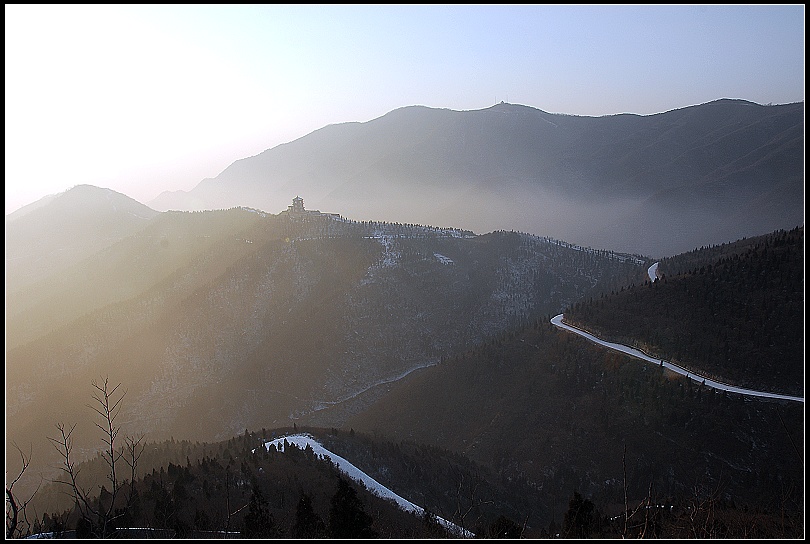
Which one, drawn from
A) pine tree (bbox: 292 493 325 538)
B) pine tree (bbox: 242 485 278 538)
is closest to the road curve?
pine tree (bbox: 292 493 325 538)

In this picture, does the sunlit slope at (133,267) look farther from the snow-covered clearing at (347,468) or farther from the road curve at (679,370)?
the road curve at (679,370)

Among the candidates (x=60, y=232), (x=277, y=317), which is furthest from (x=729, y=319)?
(x=60, y=232)

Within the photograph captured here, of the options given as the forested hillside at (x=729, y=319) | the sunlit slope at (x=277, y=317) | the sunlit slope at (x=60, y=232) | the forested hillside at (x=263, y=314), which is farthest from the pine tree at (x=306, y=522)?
the sunlit slope at (x=60, y=232)

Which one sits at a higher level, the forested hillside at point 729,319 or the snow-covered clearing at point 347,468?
the forested hillside at point 729,319

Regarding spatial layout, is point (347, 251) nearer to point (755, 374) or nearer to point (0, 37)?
point (755, 374)

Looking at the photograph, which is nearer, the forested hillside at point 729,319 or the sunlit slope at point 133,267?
the forested hillside at point 729,319

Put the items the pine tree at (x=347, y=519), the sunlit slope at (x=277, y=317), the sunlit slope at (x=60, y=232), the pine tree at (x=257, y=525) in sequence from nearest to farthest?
the pine tree at (x=347, y=519)
the pine tree at (x=257, y=525)
the sunlit slope at (x=277, y=317)
the sunlit slope at (x=60, y=232)

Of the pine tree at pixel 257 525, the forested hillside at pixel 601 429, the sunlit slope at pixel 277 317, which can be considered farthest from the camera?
the sunlit slope at pixel 277 317
